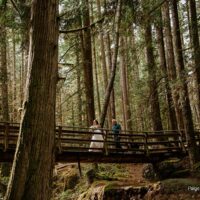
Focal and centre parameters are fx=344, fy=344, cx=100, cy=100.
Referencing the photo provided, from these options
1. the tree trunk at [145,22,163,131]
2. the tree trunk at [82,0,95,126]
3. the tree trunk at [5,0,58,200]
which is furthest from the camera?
the tree trunk at [145,22,163,131]

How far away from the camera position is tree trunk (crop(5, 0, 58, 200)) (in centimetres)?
506

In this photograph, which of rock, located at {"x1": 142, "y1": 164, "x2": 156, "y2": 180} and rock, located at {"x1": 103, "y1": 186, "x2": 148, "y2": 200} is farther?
rock, located at {"x1": 142, "y1": 164, "x2": 156, "y2": 180}

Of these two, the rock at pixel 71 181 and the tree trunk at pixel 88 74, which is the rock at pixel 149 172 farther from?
the tree trunk at pixel 88 74

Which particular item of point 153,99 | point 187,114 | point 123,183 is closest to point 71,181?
point 123,183

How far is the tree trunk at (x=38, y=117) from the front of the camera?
5059 mm

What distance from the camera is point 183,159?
13633mm

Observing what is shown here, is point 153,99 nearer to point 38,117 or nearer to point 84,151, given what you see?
point 84,151

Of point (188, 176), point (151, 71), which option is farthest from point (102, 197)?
point (151, 71)

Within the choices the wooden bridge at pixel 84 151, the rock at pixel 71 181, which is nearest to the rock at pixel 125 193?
the wooden bridge at pixel 84 151

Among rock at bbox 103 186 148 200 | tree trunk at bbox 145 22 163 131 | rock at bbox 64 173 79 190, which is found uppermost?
tree trunk at bbox 145 22 163 131

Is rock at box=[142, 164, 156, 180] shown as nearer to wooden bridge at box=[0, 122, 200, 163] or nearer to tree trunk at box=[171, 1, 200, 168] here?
wooden bridge at box=[0, 122, 200, 163]

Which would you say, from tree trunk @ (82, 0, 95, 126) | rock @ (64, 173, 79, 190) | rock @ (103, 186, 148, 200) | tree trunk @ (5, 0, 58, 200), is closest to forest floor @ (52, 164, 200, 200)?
rock @ (64, 173, 79, 190)

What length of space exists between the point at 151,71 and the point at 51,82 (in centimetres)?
1188

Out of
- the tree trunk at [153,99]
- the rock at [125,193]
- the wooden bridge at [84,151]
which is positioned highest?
the tree trunk at [153,99]
